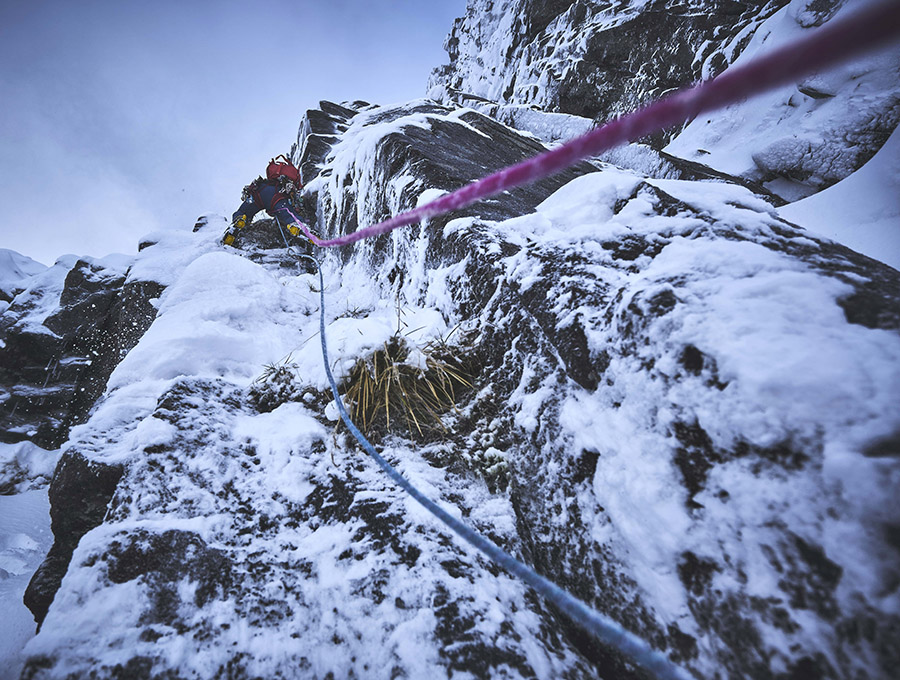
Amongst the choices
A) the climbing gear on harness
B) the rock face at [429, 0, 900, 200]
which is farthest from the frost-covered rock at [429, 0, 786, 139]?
the climbing gear on harness

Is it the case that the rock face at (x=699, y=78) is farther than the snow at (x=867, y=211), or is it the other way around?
the rock face at (x=699, y=78)

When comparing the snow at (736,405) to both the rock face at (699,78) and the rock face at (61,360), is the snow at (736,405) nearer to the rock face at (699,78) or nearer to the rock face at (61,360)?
the rock face at (699,78)

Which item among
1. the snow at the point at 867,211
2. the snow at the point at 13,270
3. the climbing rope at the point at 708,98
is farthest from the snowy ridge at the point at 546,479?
the snow at the point at 13,270

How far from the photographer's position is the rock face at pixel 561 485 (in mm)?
575

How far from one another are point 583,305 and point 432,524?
2.80 ft

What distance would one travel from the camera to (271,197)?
4.97 m

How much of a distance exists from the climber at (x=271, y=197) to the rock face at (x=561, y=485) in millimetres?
3863

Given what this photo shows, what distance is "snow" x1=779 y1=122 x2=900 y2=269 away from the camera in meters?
2.00

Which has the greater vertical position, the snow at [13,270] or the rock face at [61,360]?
the snow at [13,270]

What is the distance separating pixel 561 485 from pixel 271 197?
554 centimetres

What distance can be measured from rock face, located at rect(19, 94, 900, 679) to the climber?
3.86 meters

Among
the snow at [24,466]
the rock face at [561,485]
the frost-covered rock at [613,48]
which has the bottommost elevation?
the rock face at [561,485]

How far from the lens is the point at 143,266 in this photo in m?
4.52

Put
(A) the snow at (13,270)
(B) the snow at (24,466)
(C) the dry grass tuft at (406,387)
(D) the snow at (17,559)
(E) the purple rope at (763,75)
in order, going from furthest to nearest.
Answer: (A) the snow at (13,270), (B) the snow at (24,466), (D) the snow at (17,559), (C) the dry grass tuft at (406,387), (E) the purple rope at (763,75)
